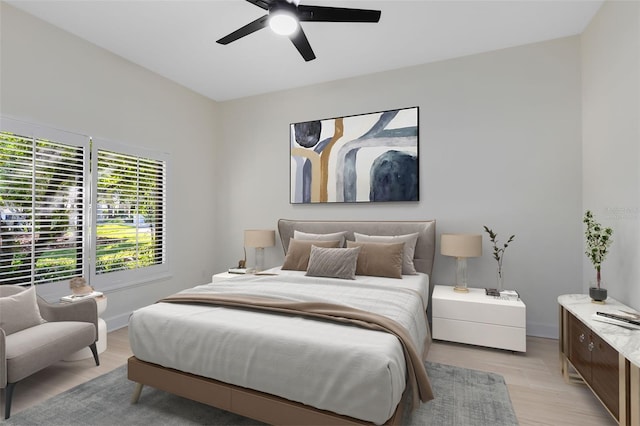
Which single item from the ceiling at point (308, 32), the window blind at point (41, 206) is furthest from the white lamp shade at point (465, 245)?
the window blind at point (41, 206)

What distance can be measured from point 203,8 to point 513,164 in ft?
11.1

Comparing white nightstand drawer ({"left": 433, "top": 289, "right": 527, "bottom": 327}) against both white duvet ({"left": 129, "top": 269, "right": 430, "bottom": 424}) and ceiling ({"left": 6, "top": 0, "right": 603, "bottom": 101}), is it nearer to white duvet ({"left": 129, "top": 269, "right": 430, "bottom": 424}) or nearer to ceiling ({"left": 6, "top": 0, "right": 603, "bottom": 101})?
white duvet ({"left": 129, "top": 269, "right": 430, "bottom": 424})

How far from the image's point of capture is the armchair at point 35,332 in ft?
6.42

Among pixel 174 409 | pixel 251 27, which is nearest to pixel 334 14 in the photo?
pixel 251 27

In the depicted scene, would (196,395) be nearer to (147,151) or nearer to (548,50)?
(147,151)

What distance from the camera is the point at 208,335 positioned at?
1842mm

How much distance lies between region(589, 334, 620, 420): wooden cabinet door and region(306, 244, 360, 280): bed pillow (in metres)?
1.81

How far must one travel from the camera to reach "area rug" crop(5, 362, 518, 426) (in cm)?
190

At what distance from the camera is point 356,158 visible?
398 cm

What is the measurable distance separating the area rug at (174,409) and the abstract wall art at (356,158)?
2.08 m

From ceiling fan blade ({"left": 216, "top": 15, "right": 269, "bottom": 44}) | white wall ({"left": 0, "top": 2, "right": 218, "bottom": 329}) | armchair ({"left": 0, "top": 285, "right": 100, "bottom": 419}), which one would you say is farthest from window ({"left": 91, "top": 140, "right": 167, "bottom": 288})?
ceiling fan blade ({"left": 216, "top": 15, "right": 269, "bottom": 44})

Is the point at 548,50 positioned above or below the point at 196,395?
above

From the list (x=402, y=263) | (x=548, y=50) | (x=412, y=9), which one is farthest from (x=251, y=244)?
(x=548, y=50)

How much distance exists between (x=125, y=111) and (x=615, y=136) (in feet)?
15.7
